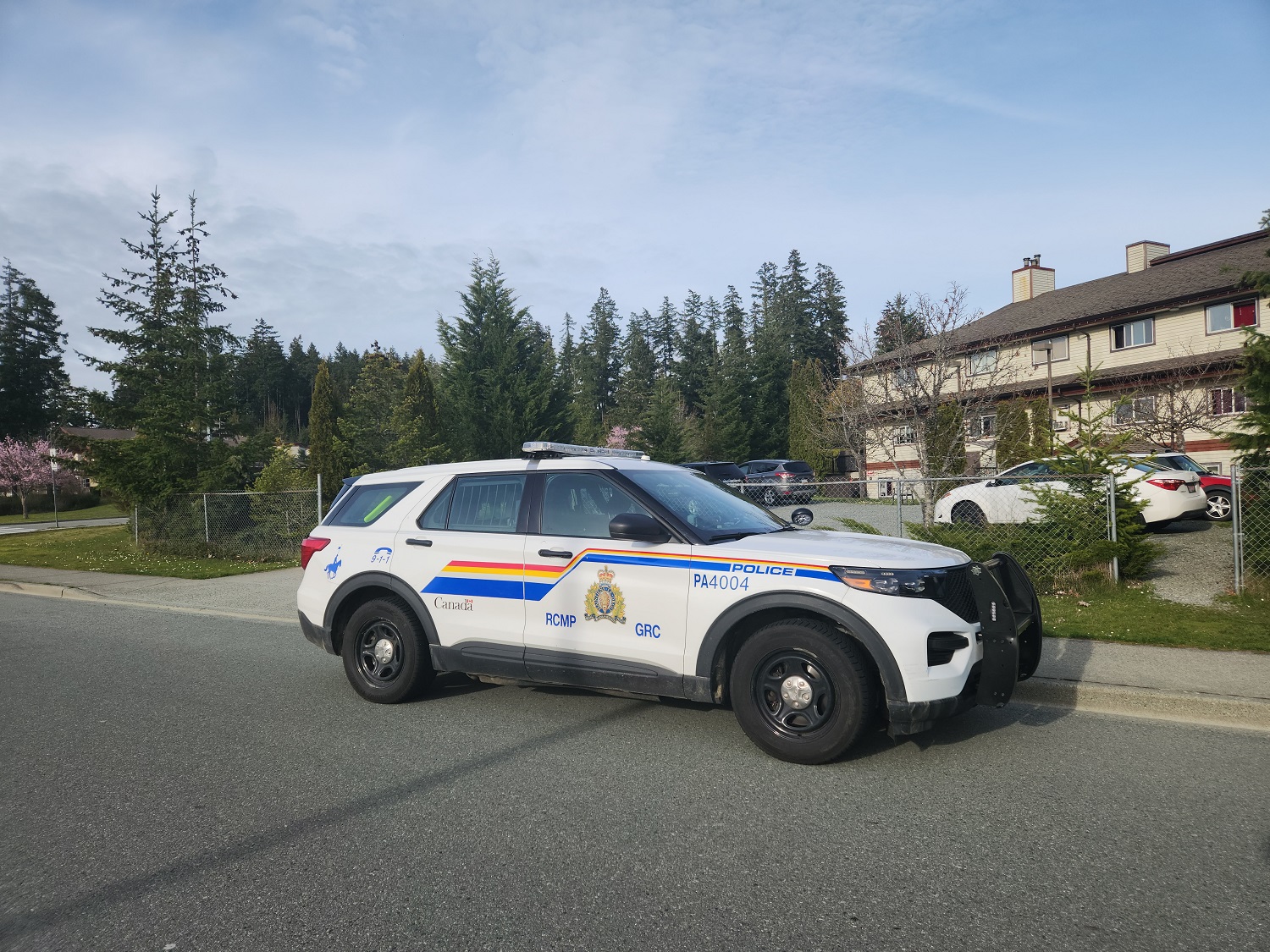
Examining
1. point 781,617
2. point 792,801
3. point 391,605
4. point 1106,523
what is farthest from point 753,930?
point 1106,523

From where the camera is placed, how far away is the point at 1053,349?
33594 millimetres

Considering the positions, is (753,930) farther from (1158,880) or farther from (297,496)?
(297,496)

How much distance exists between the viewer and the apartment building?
2261 cm

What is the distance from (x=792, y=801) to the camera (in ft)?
13.7

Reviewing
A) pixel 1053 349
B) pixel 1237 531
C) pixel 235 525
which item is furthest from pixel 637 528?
pixel 1053 349

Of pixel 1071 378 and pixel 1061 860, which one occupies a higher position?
pixel 1071 378

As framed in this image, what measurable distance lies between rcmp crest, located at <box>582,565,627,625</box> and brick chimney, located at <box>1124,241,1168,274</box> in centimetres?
3781

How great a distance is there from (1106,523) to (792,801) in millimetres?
7437

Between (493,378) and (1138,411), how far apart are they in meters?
22.2

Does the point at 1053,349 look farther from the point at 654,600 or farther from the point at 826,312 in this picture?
the point at 826,312

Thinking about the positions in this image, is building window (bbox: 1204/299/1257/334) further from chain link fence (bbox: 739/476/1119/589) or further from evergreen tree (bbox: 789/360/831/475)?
chain link fence (bbox: 739/476/1119/589)

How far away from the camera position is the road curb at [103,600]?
1105cm

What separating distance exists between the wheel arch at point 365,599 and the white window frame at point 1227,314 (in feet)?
101

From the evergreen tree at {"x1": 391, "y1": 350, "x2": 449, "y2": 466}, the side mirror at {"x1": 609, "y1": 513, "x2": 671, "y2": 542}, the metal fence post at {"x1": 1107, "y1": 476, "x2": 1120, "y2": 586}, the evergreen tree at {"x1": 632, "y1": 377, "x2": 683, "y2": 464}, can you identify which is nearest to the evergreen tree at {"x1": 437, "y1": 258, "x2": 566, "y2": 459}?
the evergreen tree at {"x1": 391, "y1": 350, "x2": 449, "y2": 466}
